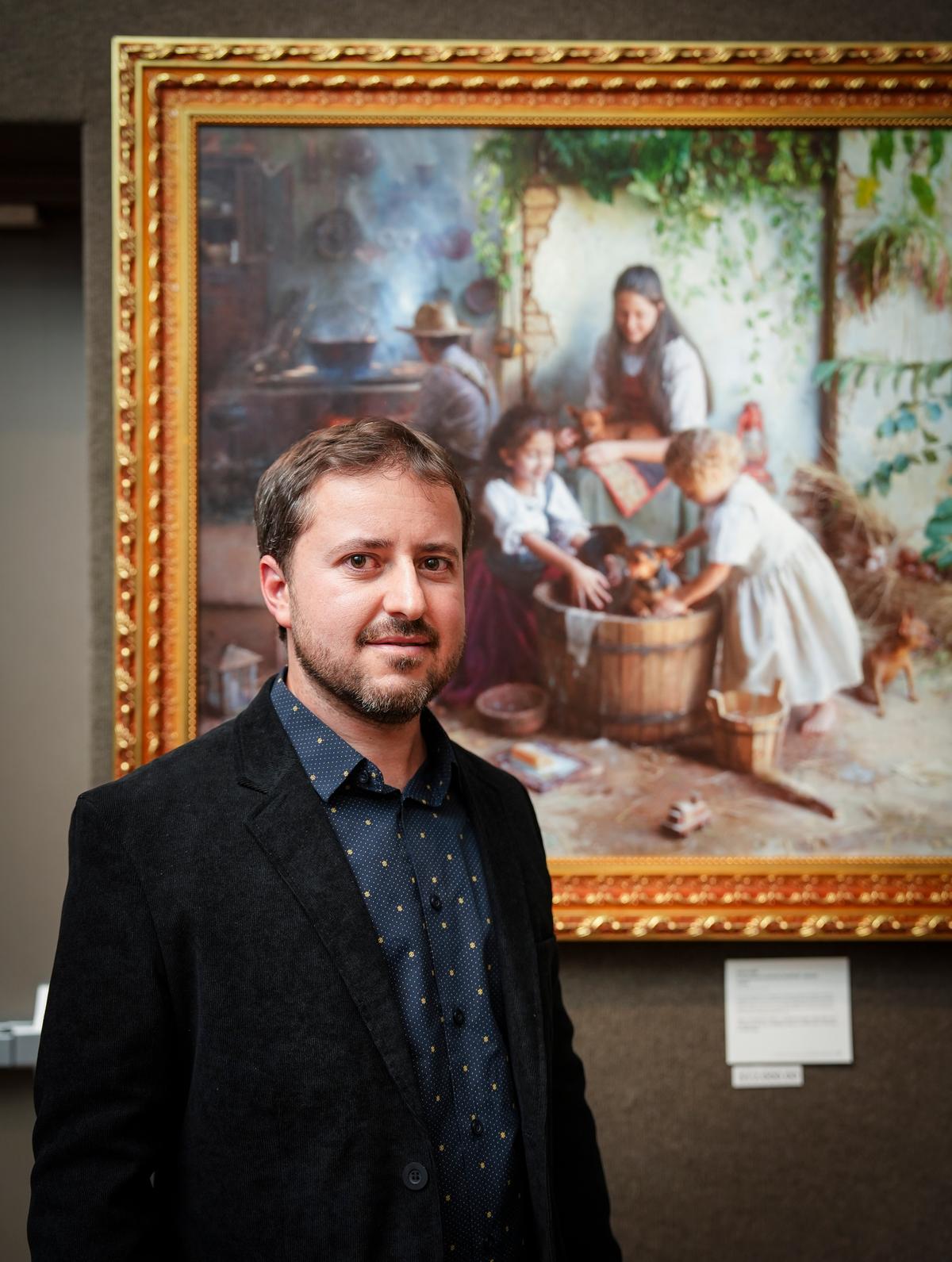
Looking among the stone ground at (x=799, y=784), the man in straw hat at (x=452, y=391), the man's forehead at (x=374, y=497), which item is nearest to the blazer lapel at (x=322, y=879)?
the man's forehead at (x=374, y=497)

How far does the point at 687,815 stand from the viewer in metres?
1.87

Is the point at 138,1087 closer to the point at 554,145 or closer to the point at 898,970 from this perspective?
the point at 898,970

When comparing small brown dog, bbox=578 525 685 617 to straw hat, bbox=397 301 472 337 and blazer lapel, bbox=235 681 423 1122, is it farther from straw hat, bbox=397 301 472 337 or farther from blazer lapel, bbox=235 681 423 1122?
blazer lapel, bbox=235 681 423 1122

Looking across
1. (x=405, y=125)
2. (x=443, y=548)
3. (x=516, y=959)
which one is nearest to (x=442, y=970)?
(x=516, y=959)

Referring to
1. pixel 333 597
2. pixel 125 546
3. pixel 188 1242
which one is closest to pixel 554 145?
pixel 125 546

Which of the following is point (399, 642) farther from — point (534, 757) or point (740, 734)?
point (740, 734)

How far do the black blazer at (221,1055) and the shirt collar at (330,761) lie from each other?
5cm

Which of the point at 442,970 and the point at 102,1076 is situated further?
the point at 442,970

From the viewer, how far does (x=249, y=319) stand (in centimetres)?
185

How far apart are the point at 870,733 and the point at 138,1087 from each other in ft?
4.50

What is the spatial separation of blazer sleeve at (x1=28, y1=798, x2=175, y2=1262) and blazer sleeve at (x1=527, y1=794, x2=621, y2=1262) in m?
0.51

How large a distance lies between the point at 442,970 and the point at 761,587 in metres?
1.02

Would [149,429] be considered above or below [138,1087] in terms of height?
above

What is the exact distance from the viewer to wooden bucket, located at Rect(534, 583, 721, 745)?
188cm
